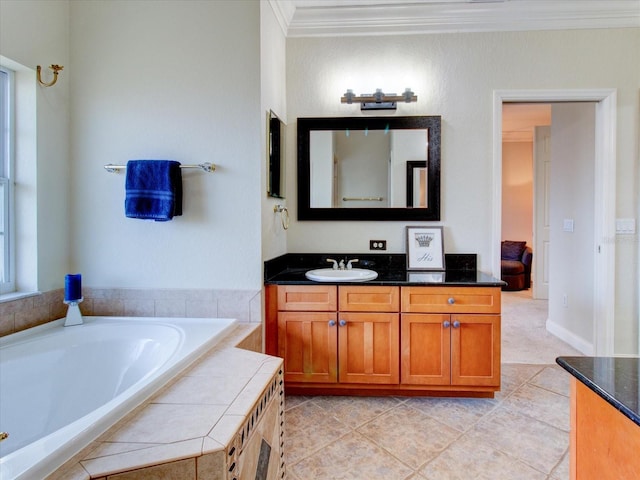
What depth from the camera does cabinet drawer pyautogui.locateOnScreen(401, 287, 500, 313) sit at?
7.11 ft

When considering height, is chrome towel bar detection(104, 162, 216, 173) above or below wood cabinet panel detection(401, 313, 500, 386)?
above

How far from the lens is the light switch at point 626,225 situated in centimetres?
263

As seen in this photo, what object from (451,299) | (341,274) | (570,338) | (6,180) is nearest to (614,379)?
(451,299)

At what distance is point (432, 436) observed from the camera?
1.91m

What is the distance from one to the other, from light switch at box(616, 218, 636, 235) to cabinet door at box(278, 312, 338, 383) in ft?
7.46

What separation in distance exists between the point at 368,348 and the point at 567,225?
8.02 feet

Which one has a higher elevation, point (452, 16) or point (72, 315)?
point (452, 16)

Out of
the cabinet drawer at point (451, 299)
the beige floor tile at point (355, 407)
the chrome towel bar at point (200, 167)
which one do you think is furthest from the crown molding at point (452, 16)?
the beige floor tile at point (355, 407)

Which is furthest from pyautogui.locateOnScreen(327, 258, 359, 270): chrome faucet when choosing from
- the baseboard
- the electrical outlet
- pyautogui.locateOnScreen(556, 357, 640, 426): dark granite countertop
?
the baseboard

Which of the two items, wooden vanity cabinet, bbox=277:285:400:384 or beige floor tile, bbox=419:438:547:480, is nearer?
beige floor tile, bbox=419:438:547:480

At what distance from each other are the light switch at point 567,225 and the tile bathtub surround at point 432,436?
4.97ft

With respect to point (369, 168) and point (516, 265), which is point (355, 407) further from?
point (516, 265)

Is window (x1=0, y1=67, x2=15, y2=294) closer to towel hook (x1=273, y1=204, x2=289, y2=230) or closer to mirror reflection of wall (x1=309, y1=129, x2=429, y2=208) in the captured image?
towel hook (x1=273, y1=204, x2=289, y2=230)

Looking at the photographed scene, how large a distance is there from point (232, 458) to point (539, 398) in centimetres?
212
